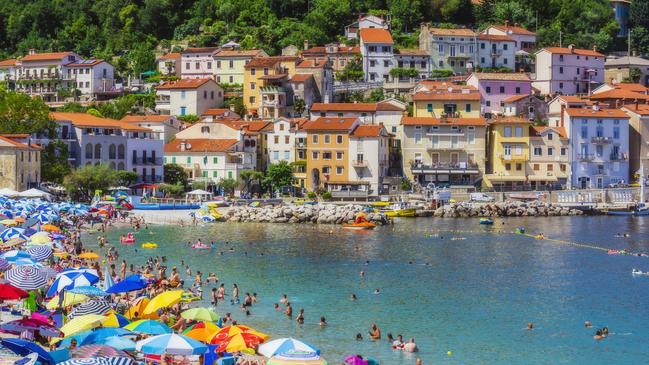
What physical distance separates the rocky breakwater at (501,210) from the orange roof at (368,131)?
812cm

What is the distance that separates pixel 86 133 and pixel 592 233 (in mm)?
Answer: 35838

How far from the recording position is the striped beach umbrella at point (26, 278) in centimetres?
3247

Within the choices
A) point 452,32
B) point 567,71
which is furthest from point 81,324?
point 452,32

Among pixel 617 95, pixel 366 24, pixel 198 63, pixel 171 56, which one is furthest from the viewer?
pixel 171 56

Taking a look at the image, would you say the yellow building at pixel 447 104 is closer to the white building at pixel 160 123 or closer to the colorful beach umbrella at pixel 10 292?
the white building at pixel 160 123

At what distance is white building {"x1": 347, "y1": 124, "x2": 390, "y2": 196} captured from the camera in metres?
79.8

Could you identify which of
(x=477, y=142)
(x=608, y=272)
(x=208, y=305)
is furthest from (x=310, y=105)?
(x=208, y=305)

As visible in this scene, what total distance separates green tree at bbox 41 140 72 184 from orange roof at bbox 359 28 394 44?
3137 centimetres

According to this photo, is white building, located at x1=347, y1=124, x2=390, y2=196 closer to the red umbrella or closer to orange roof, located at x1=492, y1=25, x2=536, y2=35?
orange roof, located at x1=492, y1=25, x2=536, y2=35

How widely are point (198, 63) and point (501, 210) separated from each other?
125ft

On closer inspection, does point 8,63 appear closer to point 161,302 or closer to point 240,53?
point 240,53

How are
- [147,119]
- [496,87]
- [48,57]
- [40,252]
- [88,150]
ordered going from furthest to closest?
[48,57] → [496,87] → [147,119] → [88,150] → [40,252]

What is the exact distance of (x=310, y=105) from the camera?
3615 inches

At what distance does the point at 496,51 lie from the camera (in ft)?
327
